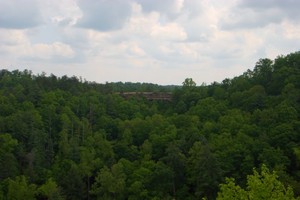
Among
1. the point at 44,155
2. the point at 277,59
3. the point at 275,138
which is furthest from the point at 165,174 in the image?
the point at 277,59

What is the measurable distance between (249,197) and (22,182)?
113ft

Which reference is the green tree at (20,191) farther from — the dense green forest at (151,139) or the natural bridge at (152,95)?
the natural bridge at (152,95)

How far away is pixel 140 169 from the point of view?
46375mm

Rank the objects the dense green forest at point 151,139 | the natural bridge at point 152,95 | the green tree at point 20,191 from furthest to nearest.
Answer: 1. the natural bridge at point 152,95
2. the green tree at point 20,191
3. the dense green forest at point 151,139

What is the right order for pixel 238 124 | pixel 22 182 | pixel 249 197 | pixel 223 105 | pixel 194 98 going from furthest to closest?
1. pixel 194 98
2. pixel 223 105
3. pixel 238 124
4. pixel 22 182
5. pixel 249 197

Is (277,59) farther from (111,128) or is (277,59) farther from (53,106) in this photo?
(53,106)

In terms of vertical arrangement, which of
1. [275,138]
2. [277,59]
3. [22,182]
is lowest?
[22,182]

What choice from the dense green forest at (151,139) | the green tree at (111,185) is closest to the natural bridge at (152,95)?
the dense green forest at (151,139)

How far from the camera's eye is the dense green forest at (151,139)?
43.7 metres

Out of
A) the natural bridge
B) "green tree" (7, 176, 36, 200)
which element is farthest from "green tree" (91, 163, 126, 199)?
the natural bridge

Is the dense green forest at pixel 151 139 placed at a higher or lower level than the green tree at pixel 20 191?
higher

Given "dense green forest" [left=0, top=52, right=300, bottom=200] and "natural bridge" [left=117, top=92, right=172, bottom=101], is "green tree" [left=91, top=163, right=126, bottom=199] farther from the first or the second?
"natural bridge" [left=117, top=92, right=172, bottom=101]

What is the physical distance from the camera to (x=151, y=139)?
5634 centimetres

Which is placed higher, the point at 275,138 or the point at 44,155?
the point at 275,138
